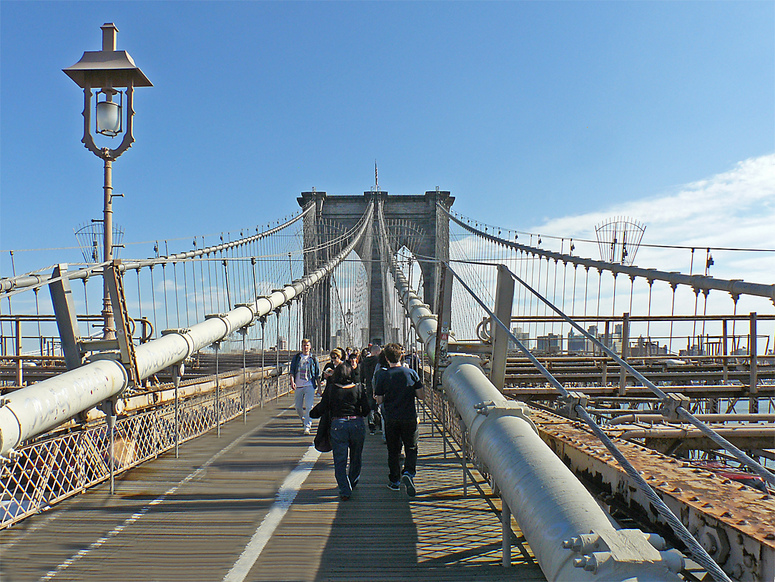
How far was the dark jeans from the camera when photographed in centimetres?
529

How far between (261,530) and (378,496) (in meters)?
1.28

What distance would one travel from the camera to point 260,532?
418 cm

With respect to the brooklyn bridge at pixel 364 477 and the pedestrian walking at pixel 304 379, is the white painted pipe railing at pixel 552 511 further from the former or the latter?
the pedestrian walking at pixel 304 379

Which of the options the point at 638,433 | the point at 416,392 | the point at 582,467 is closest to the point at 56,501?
the point at 416,392

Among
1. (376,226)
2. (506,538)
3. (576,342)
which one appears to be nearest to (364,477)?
(506,538)

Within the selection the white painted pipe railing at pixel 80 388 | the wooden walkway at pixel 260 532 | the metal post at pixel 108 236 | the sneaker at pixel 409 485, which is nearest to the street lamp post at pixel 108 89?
the metal post at pixel 108 236

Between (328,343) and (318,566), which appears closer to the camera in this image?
(318,566)

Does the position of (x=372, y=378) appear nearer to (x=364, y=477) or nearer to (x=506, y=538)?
(x=364, y=477)

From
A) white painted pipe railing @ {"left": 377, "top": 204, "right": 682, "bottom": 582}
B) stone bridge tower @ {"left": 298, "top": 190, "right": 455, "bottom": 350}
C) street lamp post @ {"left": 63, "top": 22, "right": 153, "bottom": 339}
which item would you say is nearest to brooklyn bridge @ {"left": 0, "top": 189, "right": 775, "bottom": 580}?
white painted pipe railing @ {"left": 377, "top": 204, "right": 682, "bottom": 582}

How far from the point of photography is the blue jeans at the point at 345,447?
5.10 m

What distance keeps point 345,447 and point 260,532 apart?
1.13 meters

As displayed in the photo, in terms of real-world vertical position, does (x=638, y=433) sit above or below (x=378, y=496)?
above

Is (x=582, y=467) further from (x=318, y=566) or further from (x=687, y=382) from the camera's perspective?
(x=687, y=382)

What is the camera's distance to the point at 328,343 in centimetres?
3353
